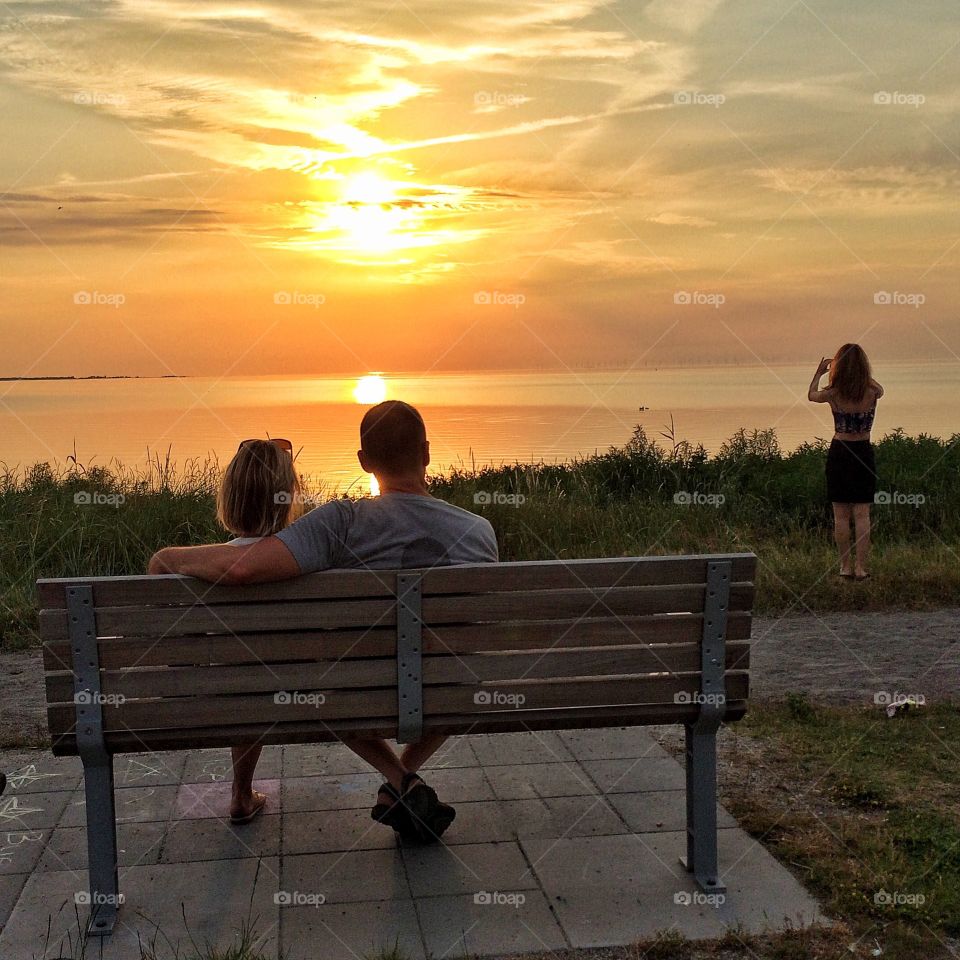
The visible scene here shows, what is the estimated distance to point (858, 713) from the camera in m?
5.58

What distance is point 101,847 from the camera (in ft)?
11.3

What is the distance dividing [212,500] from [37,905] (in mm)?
8003

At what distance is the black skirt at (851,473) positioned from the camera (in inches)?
381

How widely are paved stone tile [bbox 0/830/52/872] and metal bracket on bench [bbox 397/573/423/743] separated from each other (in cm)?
145

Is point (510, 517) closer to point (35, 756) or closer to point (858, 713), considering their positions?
point (858, 713)

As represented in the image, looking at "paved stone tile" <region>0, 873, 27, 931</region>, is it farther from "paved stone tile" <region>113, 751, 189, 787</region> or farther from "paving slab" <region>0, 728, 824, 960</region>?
"paved stone tile" <region>113, 751, 189, 787</region>

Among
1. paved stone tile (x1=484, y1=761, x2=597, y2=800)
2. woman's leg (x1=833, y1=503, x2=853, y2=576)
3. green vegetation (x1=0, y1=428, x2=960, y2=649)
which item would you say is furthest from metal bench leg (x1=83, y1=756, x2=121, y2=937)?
woman's leg (x1=833, y1=503, x2=853, y2=576)

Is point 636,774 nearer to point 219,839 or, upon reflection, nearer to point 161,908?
point 219,839

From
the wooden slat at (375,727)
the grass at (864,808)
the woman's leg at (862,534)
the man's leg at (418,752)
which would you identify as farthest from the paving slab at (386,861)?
the woman's leg at (862,534)

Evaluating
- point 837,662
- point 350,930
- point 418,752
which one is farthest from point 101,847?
point 837,662

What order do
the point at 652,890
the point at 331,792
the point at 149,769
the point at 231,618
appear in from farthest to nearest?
1. the point at 149,769
2. the point at 331,792
3. the point at 652,890
4. the point at 231,618

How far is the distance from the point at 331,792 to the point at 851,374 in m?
6.68

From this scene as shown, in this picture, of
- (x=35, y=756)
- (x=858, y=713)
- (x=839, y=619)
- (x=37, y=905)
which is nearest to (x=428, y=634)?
(x=37, y=905)

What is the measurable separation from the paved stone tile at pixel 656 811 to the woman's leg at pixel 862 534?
501cm
